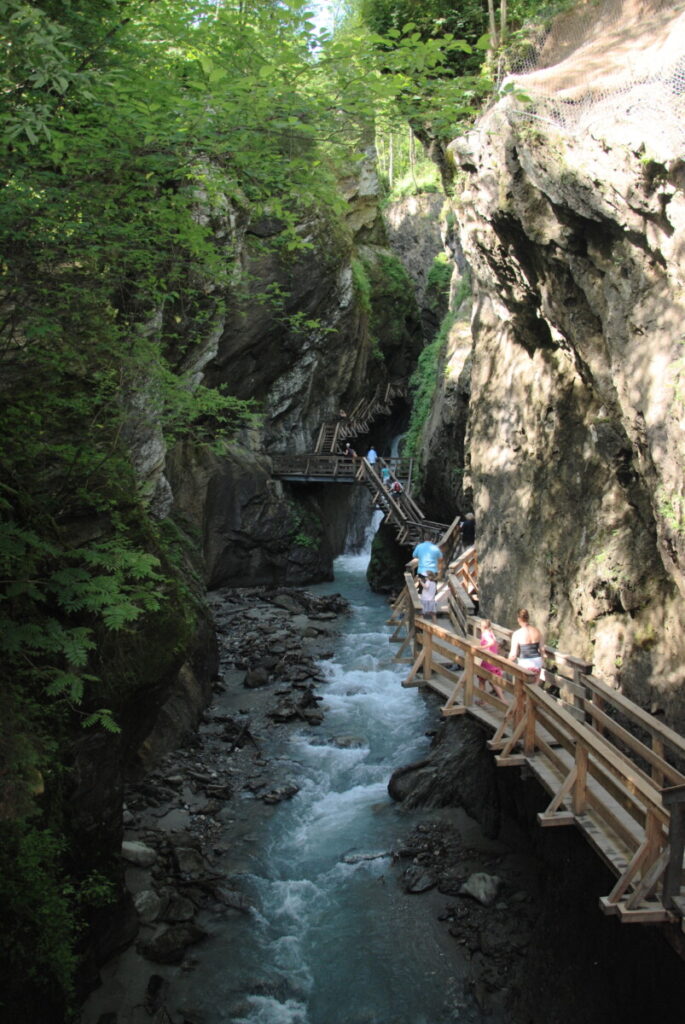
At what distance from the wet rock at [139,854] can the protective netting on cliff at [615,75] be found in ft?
30.9

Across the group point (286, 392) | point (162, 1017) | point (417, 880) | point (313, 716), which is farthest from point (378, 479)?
point (162, 1017)

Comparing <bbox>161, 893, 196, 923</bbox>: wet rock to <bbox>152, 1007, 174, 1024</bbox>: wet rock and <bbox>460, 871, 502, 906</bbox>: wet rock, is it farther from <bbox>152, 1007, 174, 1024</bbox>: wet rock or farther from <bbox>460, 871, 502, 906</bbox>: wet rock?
<bbox>460, 871, 502, 906</bbox>: wet rock

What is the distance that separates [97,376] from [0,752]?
4.32 m

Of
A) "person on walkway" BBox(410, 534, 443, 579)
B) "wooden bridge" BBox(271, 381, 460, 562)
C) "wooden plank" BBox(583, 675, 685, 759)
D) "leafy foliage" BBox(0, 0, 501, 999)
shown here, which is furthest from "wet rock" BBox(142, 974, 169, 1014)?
"wooden bridge" BBox(271, 381, 460, 562)

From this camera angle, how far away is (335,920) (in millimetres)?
8805

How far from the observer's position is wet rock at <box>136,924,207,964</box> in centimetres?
778

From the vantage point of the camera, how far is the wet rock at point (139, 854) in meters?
9.15

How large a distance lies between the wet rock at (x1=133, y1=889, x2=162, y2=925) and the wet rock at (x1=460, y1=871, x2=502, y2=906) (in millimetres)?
3636


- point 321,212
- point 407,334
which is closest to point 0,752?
point 321,212

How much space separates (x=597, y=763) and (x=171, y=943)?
5.00 m

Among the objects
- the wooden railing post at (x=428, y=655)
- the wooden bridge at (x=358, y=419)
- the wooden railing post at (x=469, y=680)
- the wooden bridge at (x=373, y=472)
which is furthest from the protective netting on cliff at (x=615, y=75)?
the wooden bridge at (x=358, y=419)

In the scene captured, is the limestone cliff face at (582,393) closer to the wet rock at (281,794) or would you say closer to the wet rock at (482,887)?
the wet rock at (482,887)

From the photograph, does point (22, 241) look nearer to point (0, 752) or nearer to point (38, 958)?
point (0, 752)

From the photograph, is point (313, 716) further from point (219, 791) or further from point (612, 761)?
point (612, 761)
